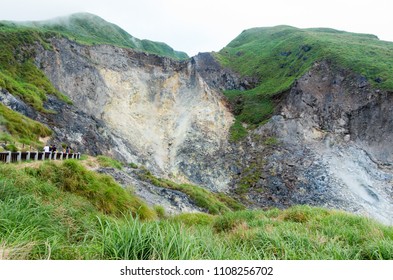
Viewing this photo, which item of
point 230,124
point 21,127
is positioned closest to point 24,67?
point 21,127

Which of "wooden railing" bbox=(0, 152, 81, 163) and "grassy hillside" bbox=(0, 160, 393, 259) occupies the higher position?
"grassy hillside" bbox=(0, 160, 393, 259)

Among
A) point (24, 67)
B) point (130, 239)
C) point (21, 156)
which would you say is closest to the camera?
point (130, 239)

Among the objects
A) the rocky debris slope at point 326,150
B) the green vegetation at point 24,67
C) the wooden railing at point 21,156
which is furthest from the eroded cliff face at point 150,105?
the wooden railing at point 21,156

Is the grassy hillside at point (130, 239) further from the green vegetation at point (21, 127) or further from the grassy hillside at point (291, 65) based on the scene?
the grassy hillside at point (291, 65)

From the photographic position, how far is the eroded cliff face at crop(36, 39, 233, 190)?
35312mm

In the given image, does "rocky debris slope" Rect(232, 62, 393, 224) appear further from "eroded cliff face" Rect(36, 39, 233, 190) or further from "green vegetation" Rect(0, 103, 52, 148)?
"green vegetation" Rect(0, 103, 52, 148)

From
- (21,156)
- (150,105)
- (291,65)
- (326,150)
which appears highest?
(291,65)

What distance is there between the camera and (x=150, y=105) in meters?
43.9

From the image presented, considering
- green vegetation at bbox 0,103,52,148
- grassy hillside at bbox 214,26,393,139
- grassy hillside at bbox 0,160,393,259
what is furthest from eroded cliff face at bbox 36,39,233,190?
grassy hillside at bbox 0,160,393,259

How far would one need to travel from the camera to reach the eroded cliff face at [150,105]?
35312 mm

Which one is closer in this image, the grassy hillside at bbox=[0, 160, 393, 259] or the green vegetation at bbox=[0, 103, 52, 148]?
the grassy hillside at bbox=[0, 160, 393, 259]

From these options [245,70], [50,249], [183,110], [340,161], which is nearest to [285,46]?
[245,70]

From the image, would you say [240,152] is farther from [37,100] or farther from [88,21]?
[88,21]

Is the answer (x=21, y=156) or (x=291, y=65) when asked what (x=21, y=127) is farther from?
(x=291, y=65)
